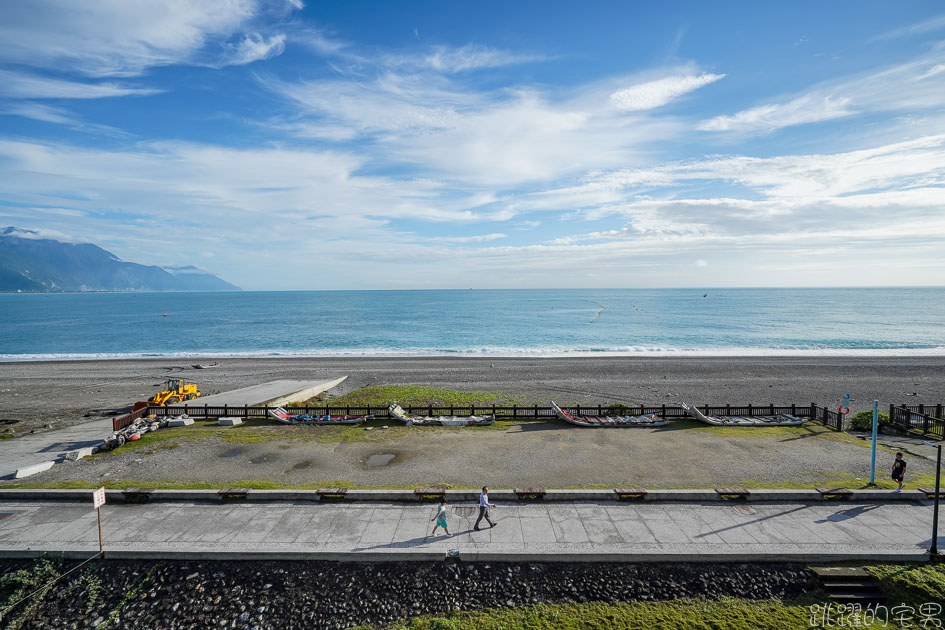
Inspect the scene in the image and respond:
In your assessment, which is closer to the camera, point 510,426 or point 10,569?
point 10,569

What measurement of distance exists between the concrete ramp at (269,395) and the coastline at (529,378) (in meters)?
2.91

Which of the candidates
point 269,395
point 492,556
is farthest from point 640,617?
point 269,395

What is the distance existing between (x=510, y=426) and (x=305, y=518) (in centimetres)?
1265

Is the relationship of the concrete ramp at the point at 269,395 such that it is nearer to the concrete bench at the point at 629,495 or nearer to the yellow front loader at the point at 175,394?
the yellow front loader at the point at 175,394

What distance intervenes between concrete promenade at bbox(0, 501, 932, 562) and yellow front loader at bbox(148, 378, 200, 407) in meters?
15.1

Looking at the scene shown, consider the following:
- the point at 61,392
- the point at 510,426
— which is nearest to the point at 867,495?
the point at 510,426

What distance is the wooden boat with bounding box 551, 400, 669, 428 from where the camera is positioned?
78.2 feet

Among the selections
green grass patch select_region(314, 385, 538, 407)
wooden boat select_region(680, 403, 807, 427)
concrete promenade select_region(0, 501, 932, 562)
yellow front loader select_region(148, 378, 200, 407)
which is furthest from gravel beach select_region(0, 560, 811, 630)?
yellow front loader select_region(148, 378, 200, 407)

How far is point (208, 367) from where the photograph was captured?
52156 millimetres

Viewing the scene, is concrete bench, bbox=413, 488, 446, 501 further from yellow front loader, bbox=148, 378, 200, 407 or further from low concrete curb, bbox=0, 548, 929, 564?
yellow front loader, bbox=148, 378, 200, 407

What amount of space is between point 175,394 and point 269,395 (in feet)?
20.5

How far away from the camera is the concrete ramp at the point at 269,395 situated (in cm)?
3042

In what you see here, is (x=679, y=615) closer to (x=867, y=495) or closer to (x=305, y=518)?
(x=867, y=495)

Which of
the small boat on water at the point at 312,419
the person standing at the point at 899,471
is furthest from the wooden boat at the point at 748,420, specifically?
the small boat on water at the point at 312,419
